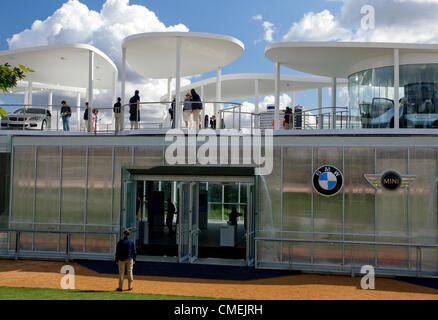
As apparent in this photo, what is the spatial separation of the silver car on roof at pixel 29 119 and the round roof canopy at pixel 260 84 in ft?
33.2

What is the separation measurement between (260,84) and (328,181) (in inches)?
550

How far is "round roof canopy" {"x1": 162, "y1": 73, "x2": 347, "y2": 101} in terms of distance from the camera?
87.6 ft

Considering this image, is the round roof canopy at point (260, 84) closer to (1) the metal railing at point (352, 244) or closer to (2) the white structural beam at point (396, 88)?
(2) the white structural beam at point (396, 88)

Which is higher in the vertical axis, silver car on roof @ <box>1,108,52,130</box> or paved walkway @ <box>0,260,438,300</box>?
silver car on roof @ <box>1,108,52,130</box>

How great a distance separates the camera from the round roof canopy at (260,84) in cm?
2670

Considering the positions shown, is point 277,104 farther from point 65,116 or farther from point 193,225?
point 65,116

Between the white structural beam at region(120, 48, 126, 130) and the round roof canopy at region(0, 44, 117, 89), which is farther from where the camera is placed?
the round roof canopy at region(0, 44, 117, 89)

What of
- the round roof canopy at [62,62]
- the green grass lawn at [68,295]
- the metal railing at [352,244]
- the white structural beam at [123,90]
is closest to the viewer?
the green grass lawn at [68,295]

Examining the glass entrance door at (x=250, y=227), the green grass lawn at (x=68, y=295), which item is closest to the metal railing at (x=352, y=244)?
the glass entrance door at (x=250, y=227)

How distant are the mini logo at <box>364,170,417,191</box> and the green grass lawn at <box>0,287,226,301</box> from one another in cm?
691

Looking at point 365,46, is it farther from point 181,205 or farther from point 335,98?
point 181,205

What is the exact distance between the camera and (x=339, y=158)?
1499 centimetres

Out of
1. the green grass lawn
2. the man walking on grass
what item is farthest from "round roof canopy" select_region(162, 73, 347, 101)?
the green grass lawn

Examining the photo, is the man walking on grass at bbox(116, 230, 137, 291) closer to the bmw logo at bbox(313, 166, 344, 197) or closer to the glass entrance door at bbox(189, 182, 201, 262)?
the glass entrance door at bbox(189, 182, 201, 262)
